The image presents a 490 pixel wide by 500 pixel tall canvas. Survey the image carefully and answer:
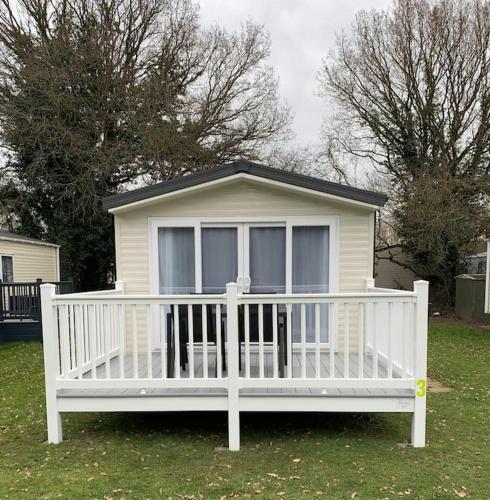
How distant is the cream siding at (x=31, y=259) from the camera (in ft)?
41.7

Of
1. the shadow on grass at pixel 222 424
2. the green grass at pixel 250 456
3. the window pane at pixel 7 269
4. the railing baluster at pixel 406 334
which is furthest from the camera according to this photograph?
the window pane at pixel 7 269

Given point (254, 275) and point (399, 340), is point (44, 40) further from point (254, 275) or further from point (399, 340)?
point (399, 340)

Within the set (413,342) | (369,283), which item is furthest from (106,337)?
(369,283)

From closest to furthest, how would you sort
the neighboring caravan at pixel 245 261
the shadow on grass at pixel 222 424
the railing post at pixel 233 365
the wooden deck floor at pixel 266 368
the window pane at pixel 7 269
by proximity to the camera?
the railing post at pixel 233 365
the shadow on grass at pixel 222 424
the wooden deck floor at pixel 266 368
the neighboring caravan at pixel 245 261
the window pane at pixel 7 269

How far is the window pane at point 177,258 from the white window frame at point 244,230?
65mm

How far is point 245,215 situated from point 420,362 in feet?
8.92

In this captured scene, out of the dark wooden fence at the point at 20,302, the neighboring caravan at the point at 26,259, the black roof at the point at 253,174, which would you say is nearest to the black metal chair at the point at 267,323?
the black roof at the point at 253,174

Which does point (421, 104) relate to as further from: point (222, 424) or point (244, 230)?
point (222, 424)

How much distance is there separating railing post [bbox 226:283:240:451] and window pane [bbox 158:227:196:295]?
1889 mm

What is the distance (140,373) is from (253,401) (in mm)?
1458

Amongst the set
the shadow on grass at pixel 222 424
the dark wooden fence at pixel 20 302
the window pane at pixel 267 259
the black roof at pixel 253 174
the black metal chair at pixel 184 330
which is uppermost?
the black roof at pixel 253 174

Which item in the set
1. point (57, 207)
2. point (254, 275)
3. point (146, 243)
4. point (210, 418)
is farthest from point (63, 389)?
point (57, 207)

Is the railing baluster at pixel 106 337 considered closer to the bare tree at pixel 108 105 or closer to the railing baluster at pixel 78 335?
the railing baluster at pixel 78 335

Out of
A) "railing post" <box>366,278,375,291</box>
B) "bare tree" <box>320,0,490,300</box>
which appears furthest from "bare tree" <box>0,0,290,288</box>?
"railing post" <box>366,278,375,291</box>
